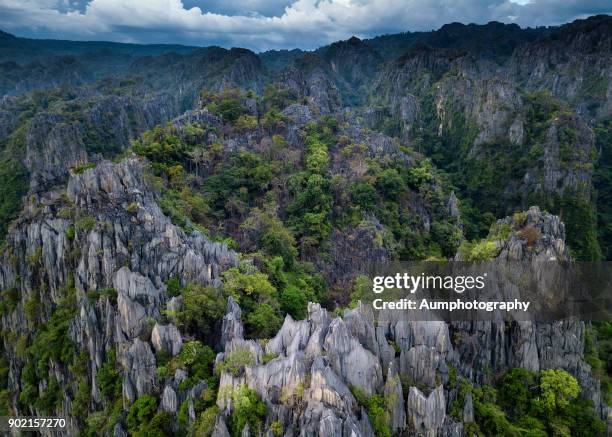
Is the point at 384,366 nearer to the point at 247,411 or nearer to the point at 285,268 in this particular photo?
the point at 247,411

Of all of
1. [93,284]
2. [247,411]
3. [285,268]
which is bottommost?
[285,268]

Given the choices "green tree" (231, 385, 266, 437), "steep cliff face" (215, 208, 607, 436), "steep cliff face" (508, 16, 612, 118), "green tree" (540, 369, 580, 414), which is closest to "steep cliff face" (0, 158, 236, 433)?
"green tree" (231, 385, 266, 437)

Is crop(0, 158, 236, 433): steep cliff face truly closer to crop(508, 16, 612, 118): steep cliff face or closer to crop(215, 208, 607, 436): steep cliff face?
crop(215, 208, 607, 436): steep cliff face

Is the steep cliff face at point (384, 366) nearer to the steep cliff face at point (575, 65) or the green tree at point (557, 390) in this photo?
the green tree at point (557, 390)

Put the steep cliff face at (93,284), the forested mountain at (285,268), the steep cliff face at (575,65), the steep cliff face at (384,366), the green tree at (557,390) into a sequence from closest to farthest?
the steep cliff face at (384,366) → the forested mountain at (285,268) → the green tree at (557,390) → the steep cliff face at (93,284) → the steep cliff face at (575,65)

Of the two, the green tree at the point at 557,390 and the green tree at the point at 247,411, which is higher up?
the green tree at the point at 247,411

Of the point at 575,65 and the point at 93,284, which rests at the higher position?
the point at 575,65

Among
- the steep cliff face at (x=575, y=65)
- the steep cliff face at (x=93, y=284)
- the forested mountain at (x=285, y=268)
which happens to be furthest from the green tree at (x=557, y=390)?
the steep cliff face at (x=575, y=65)

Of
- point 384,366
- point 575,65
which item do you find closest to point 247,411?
point 384,366
